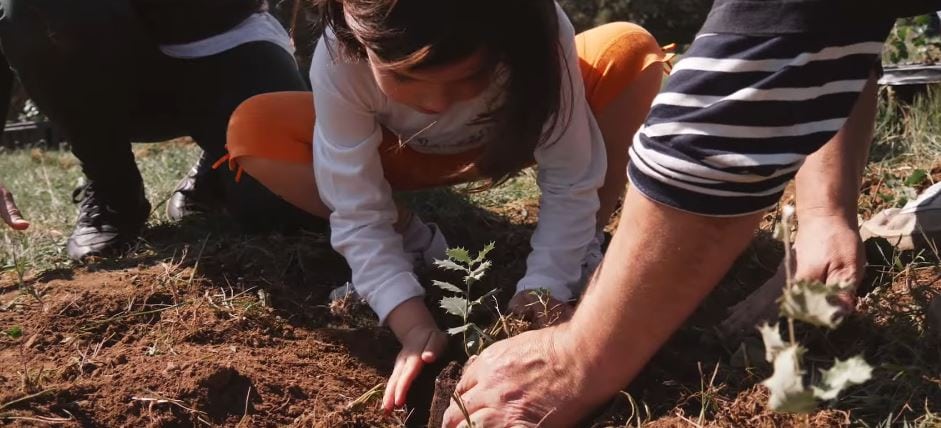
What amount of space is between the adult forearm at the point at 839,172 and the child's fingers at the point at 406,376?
885mm

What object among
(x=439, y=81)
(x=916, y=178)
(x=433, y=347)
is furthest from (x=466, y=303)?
(x=916, y=178)

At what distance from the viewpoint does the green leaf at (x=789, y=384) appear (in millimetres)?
1098

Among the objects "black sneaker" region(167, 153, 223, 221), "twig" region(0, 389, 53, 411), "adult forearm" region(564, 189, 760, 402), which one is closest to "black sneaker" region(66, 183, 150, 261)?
"black sneaker" region(167, 153, 223, 221)

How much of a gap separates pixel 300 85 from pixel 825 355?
1.83m

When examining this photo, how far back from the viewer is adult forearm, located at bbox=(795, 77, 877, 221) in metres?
2.03

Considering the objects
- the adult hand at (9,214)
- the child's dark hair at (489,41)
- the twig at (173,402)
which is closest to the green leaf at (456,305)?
the child's dark hair at (489,41)

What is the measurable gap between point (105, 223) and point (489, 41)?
5.49ft

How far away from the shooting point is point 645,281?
1.41 metres

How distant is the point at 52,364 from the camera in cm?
199

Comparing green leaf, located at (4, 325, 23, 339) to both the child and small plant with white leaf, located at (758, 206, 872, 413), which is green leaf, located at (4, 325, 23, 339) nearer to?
the child

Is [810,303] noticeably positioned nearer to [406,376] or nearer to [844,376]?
[844,376]

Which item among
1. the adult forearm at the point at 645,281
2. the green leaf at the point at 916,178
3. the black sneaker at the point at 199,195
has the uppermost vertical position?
the adult forearm at the point at 645,281

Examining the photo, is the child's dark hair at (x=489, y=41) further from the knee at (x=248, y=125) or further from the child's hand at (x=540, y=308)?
the knee at (x=248, y=125)

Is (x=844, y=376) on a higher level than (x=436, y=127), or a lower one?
higher
